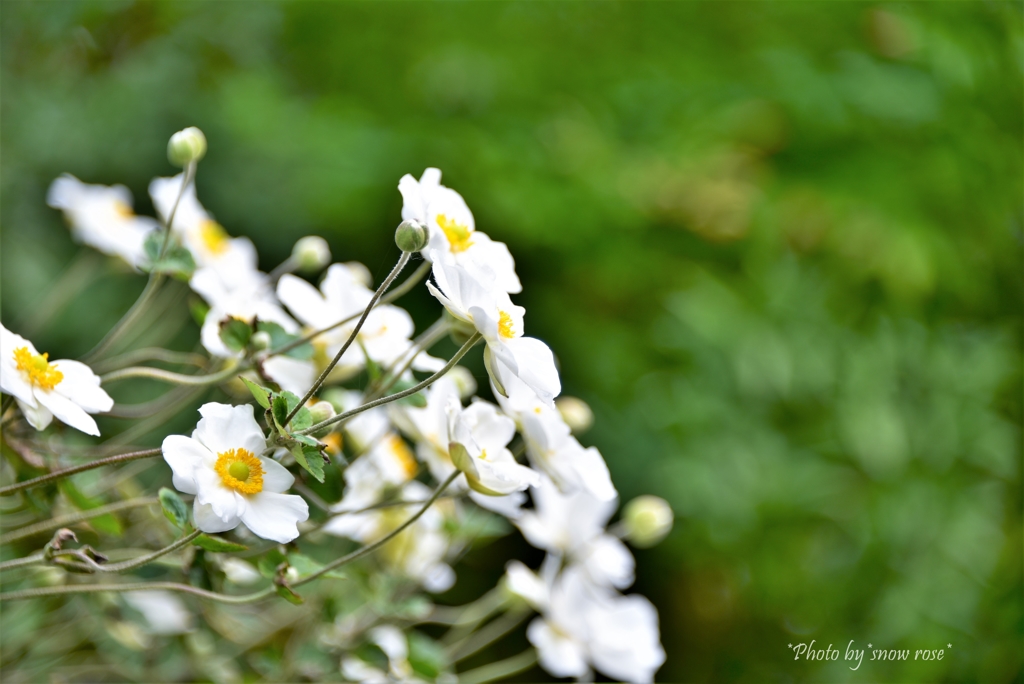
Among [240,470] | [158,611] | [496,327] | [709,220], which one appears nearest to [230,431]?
[240,470]

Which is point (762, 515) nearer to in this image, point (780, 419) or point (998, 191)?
point (780, 419)

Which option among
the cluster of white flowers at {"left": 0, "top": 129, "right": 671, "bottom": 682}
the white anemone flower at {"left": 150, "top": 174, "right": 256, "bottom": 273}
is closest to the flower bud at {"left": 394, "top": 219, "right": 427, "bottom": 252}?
the cluster of white flowers at {"left": 0, "top": 129, "right": 671, "bottom": 682}

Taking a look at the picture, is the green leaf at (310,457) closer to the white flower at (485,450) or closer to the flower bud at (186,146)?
the white flower at (485,450)

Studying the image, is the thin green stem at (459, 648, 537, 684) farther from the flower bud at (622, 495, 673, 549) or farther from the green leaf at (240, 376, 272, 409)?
the green leaf at (240, 376, 272, 409)

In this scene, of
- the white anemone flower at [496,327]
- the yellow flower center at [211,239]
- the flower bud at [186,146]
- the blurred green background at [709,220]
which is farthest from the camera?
the blurred green background at [709,220]

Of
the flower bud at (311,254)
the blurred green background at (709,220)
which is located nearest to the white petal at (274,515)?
the flower bud at (311,254)

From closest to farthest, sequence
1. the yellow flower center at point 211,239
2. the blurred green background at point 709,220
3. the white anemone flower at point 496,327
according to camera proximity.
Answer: the white anemone flower at point 496,327 < the yellow flower center at point 211,239 < the blurred green background at point 709,220
